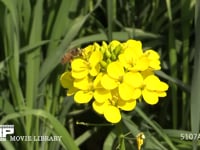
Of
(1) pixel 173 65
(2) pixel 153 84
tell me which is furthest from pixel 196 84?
(1) pixel 173 65

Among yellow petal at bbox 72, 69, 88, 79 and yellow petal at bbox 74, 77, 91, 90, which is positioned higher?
yellow petal at bbox 72, 69, 88, 79

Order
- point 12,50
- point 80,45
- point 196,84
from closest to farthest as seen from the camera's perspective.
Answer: point 196,84 → point 12,50 → point 80,45

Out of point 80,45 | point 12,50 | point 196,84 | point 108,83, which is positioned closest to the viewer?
point 108,83

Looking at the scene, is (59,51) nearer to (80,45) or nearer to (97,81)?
(80,45)

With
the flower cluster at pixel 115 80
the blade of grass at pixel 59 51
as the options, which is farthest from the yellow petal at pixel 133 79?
the blade of grass at pixel 59 51

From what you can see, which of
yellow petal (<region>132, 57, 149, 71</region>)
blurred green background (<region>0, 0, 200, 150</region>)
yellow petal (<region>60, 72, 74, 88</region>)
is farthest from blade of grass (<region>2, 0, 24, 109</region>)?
yellow petal (<region>132, 57, 149, 71</region>)

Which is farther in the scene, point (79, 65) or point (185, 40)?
point (185, 40)

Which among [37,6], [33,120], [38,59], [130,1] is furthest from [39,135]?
[130,1]

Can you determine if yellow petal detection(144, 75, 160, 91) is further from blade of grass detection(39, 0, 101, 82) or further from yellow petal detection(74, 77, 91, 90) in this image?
blade of grass detection(39, 0, 101, 82)
